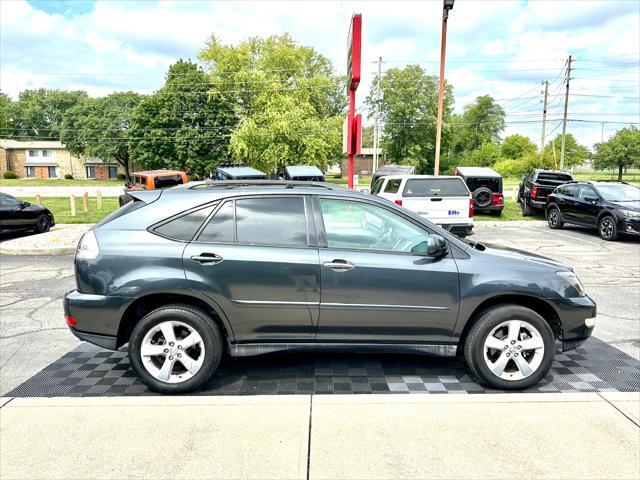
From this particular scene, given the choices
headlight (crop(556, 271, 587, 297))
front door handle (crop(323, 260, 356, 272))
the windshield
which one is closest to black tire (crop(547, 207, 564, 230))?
the windshield

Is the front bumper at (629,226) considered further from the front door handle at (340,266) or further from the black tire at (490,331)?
the front door handle at (340,266)

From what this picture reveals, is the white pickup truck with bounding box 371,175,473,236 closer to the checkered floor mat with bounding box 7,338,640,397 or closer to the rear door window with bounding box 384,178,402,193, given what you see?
the rear door window with bounding box 384,178,402,193

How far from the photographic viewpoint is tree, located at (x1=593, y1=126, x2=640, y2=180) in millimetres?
55219

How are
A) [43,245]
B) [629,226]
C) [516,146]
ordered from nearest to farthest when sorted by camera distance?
[43,245], [629,226], [516,146]

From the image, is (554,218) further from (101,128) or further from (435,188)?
(101,128)

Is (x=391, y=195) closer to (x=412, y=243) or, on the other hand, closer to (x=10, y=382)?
(x=412, y=243)

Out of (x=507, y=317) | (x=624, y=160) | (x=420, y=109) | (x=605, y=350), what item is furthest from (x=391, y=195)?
(x=624, y=160)

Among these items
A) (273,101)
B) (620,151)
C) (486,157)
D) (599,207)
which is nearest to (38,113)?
(273,101)

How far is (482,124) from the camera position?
3632 inches

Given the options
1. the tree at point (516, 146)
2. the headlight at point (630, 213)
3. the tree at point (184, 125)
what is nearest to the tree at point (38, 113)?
the tree at point (184, 125)

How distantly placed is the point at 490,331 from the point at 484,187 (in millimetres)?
14678

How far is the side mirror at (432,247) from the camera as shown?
3613 mm

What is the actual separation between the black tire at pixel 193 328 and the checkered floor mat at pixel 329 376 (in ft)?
0.52

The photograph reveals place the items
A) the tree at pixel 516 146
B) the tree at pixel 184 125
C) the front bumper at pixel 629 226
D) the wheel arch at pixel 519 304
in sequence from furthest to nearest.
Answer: the tree at pixel 516 146, the tree at pixel 184 125, the front bumper at pixel 629 226, the wheel arch at pixel 519 304
